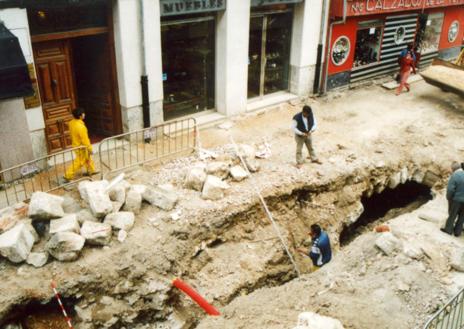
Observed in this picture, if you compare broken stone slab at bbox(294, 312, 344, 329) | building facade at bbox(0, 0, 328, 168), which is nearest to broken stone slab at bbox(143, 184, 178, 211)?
building facade at bbox(0, 0, 328, 168)

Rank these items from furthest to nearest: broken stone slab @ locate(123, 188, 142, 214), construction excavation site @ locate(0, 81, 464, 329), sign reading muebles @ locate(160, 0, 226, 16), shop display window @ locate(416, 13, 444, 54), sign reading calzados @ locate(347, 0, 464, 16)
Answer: shop display window @ locate(416, 13, 444, 54) → sign reading calzados @ locate(347, 0, 464, 16) → sign reading muebles @ locate(160, 0, 226, 16) → broken stone slab @ locate(123, 188, 142, 214) → construction excavation site @ locate(0, 81, 464, 329)

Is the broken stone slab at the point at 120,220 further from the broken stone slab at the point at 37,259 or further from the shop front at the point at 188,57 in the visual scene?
the shop front at the point at 188,57

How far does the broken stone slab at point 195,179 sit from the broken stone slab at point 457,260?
4.99 meters

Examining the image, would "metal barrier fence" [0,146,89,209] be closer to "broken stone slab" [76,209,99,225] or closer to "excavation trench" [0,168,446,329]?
"broken stone slab" [76,209,99,225]

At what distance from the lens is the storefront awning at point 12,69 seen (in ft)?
30.0

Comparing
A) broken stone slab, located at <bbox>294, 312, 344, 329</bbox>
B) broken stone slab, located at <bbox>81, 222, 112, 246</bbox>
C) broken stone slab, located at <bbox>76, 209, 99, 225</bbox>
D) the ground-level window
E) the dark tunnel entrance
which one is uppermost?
the ground-level window

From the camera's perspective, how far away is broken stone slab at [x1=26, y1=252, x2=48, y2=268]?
27.2 ft

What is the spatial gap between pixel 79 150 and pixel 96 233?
227 cm

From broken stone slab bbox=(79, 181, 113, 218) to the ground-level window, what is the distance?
190 inches

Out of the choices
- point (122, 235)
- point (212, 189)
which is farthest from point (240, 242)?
point (122, 235)

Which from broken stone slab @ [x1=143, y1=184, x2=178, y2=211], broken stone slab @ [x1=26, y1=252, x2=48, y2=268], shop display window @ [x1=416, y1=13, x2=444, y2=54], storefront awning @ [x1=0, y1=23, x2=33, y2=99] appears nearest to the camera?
broken stone slab @ [x1=26, y1=252, x2=48, y2=268]

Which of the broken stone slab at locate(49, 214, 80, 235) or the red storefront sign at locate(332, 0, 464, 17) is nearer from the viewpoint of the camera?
the broken stone slab at locate(49, 214, 80, 235)

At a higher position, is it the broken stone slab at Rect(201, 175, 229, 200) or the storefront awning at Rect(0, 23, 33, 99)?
the storefront awning at Rect(0, 23, 33, 99)

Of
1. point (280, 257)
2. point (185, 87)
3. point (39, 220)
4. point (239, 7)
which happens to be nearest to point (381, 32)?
point (239, 7)
